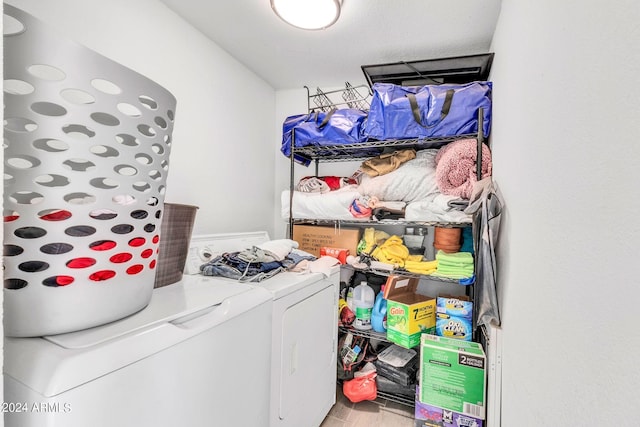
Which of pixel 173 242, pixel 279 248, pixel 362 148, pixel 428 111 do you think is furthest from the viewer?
pixel 362 148

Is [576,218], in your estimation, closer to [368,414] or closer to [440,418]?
[440,418]

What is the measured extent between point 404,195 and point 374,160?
0.35 metres

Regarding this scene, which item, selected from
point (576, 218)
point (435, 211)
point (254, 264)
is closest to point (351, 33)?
point (435, 211)

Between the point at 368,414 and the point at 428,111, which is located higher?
the point at 428,111

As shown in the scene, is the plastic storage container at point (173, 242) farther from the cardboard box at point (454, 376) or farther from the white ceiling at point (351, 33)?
the cardboard box at point (454, 376)

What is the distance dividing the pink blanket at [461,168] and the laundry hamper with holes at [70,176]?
1.49 metres

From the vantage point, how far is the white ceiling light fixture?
1346 millimetres

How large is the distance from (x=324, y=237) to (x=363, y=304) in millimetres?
563

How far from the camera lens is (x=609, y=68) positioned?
0.45 meters

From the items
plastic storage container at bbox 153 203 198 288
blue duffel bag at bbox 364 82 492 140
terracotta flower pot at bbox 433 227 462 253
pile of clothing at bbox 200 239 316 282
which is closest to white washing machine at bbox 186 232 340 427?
pile of clothing at bbox 200 239 316 282

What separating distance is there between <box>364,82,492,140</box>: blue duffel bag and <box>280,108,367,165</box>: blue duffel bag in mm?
107

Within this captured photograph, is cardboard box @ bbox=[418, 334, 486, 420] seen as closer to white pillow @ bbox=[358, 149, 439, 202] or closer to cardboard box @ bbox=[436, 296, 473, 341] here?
cardboard box @ bbox=[436, 296, 473, 341]

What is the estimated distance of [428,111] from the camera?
1609 mm

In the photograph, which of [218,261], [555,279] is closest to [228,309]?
[218,261]
